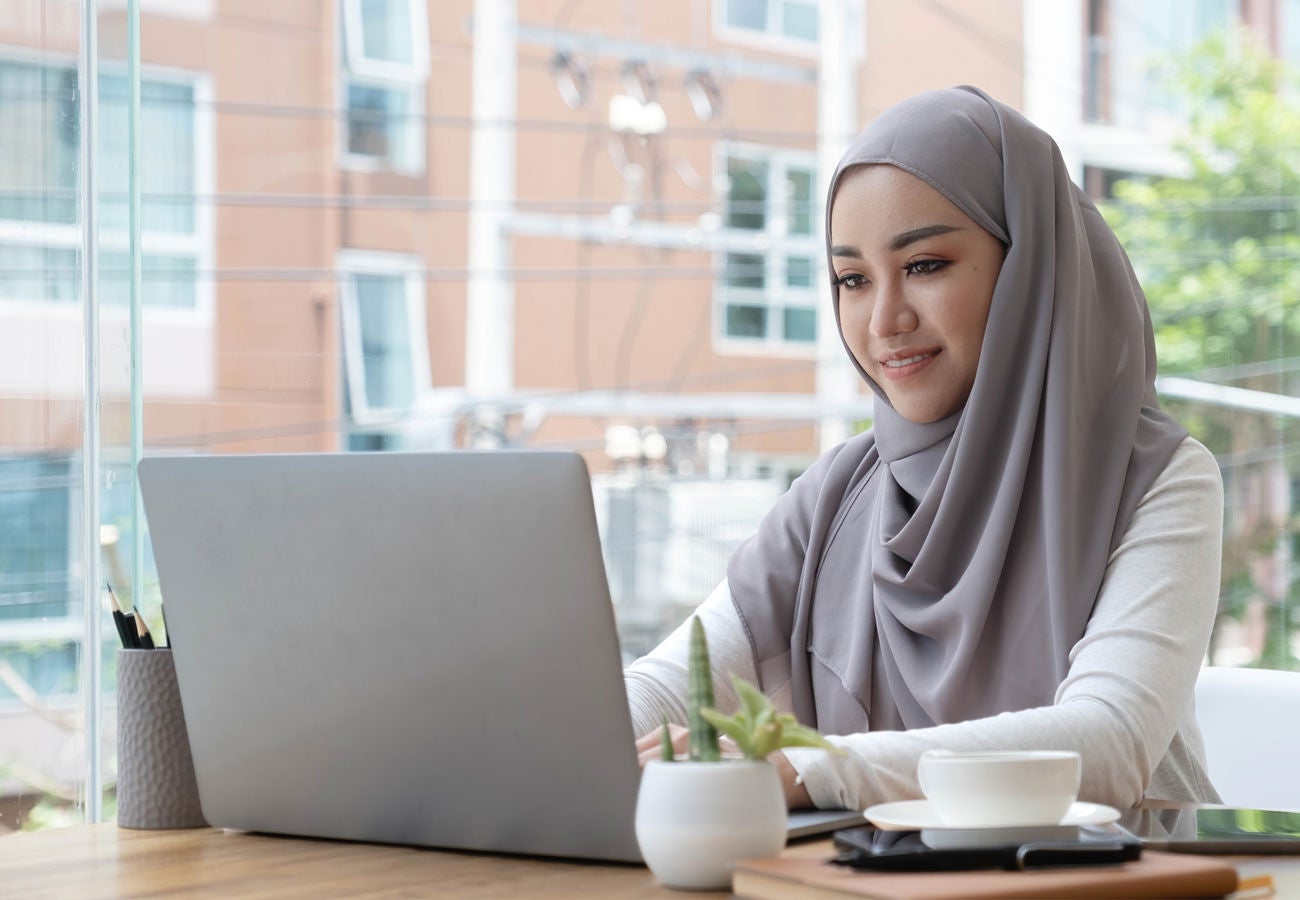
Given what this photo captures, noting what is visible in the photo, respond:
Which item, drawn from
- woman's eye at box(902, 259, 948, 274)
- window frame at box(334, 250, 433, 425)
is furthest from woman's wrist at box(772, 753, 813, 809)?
window frame at box(334, 250, 433, 425)

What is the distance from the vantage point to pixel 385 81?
6422mm

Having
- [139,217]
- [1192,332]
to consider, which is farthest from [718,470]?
[139,217]

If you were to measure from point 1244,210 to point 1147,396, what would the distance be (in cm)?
427

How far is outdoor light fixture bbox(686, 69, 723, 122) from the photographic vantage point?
6801mm

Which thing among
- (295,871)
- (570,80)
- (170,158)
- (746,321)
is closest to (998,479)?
(295,871)

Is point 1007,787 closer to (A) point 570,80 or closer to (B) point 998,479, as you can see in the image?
(B) point 998,479

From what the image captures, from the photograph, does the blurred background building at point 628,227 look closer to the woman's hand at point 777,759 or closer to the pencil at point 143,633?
the pencil at point 143,633

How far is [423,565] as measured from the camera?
3.08 feet

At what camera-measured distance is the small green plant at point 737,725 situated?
0.82 meters

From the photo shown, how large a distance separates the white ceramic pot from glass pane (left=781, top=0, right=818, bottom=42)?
6494 mm

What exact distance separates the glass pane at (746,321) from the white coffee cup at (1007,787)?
5937mm

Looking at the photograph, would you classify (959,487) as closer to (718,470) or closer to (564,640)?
(564,640)

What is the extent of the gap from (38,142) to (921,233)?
0.96 metres

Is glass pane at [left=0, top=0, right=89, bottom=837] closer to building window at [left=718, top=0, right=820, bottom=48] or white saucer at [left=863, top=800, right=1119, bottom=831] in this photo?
white saucer at [left=863, top=800, right=1119, bottom=831]
